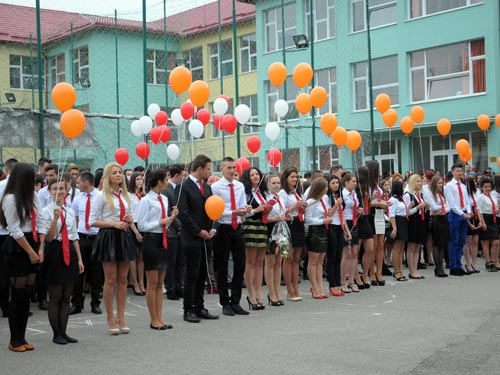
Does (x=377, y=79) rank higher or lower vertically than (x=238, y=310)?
higher

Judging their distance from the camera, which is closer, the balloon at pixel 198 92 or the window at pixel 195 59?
the balloon at pixel 198 92

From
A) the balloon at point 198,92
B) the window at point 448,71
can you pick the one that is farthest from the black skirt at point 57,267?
the window at point 448,71

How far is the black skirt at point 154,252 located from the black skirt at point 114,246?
230mm

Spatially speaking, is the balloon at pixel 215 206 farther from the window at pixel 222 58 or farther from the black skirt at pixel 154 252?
the window at pixel 222 58

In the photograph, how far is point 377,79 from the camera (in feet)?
93.2

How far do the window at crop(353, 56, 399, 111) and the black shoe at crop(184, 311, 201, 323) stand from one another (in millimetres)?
20531

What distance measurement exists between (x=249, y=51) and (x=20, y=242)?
86.4ft

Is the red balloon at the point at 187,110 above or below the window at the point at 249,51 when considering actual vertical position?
below

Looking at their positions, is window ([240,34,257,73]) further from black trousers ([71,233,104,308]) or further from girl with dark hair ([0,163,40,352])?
girl with dark hair ([0,163,40,352])

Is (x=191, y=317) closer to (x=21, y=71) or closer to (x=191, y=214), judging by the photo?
(x=191, y=214)

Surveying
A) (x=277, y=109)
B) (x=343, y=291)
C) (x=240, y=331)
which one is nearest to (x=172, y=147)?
(x=277, y=109)

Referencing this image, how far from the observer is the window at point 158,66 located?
22250mm

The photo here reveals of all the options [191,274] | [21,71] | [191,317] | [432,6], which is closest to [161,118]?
[191,274]

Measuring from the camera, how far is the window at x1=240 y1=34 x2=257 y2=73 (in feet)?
105
